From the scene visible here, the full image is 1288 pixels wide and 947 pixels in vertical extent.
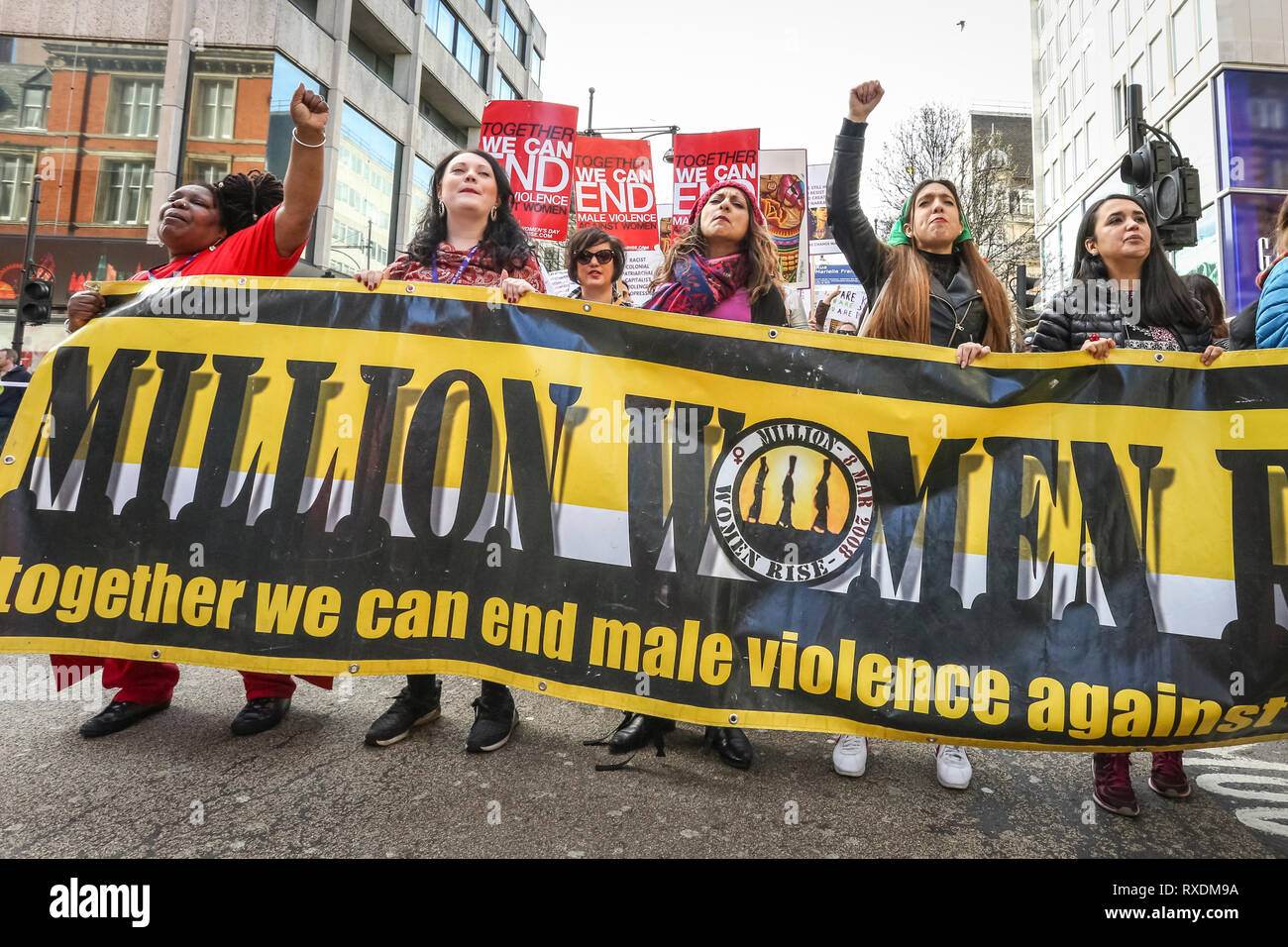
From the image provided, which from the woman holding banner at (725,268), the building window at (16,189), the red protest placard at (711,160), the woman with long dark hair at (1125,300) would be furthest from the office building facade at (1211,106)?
the building window at (16,189)

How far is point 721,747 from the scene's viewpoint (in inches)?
105

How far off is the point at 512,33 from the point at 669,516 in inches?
1430

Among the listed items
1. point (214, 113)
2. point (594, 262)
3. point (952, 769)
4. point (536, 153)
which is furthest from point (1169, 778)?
point (214, 113)

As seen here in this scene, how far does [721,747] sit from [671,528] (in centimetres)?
88

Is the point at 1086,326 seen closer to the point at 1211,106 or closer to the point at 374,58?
the point at 1211,106

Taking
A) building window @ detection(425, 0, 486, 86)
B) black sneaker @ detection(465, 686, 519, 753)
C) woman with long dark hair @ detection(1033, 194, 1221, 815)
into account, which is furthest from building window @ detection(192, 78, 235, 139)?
woman with long dark hair @ detection(1033, 194, 1221, 815)

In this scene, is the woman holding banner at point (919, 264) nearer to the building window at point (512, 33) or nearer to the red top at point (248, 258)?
the red top at point (248, 258)

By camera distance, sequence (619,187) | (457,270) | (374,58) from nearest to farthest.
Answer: (457,270) < (619,187) < (374,58)

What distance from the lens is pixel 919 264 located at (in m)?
2.99

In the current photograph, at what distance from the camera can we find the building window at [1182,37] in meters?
19.5

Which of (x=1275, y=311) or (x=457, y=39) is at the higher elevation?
(x=457, y=39)

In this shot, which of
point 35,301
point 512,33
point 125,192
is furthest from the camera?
point 512,33

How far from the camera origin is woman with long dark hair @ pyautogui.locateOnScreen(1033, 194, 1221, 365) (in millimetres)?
2848
